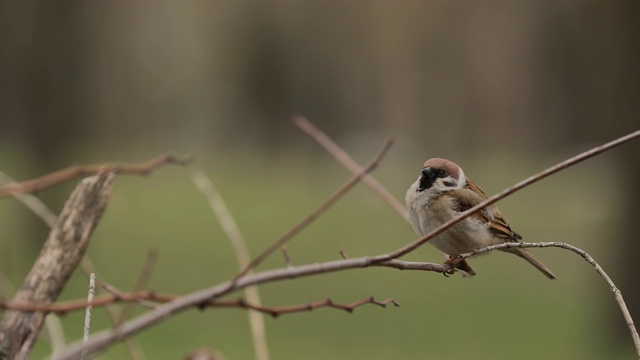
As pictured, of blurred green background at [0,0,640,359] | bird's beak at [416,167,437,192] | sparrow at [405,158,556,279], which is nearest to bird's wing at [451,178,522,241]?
sparrow at [405,158,556,279]

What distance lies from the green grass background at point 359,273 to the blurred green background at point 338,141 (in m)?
0.03

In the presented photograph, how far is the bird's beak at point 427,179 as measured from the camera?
192 cm

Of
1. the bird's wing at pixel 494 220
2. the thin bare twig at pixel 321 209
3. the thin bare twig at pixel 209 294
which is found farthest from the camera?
the bird's wing at pixel 494 220

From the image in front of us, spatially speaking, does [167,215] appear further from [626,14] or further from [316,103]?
[626,14]

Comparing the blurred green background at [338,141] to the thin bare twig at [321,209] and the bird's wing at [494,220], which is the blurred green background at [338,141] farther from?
the thin bare twig at [321,209]

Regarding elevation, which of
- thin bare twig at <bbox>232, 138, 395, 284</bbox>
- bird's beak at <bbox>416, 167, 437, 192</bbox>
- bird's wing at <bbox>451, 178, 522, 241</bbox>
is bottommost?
bird's wing at <bbox>451, 178, 522, 241</bbox>

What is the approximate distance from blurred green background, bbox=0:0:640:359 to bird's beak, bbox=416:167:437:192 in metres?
2.96

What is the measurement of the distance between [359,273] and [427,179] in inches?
290

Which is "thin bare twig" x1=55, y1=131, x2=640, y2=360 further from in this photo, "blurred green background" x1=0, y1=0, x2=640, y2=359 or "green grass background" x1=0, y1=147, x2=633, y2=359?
"blurred green background" x1=0, y1=0, x2=640, y2=359

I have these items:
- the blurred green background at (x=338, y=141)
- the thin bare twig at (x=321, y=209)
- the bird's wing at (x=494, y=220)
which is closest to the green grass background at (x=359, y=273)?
the blurred green background at (x=338, y=141)

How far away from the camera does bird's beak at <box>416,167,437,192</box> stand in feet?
6.31

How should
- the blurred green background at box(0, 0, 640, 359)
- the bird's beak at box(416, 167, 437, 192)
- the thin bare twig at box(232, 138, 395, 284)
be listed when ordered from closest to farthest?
the thin bare twig at box(232, 138, 395, 284)
the bird's beak at box(416, 167, 437, 192)
the blurred green background at box(0, 0, 640, 359)

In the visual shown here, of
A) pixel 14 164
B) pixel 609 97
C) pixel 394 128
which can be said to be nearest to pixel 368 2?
pixel 394 128

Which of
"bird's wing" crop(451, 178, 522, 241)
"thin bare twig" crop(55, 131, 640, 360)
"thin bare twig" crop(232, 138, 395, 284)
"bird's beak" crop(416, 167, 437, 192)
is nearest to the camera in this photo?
"thin bare twig" crop(55, 131, 640, 360)
